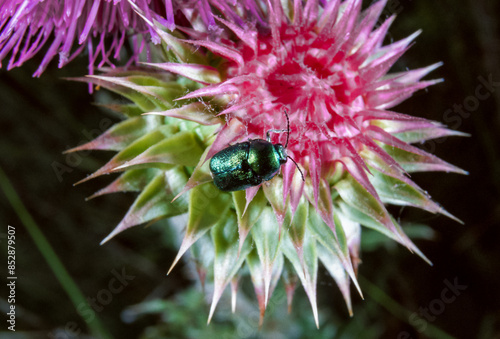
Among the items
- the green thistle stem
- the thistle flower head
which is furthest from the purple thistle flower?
the green thistle stem

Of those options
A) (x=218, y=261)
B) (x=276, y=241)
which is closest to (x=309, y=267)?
(x=276, y=241)

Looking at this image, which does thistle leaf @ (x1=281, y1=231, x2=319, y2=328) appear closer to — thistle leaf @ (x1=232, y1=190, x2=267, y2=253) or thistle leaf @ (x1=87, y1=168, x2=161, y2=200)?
thistle leaf @ (x1=232, y1=190, x2=267, y2=253)

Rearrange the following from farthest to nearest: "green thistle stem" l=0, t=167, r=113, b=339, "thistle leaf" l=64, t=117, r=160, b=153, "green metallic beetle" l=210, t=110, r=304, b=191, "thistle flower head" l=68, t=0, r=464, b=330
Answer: "green thistle stem" l=0, t=167, r=113, b=339
"thistle leaf" l=64, t=117, r=160, b=153
"thistle flower head" l=68, t=0, r=464, b=330
"green metallic beetle" l=210, t=110, r=304, b=191

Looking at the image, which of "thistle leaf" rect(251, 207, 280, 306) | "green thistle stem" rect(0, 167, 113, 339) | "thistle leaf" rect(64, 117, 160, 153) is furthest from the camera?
"green thistle stem" rect(0, 167, 113, 339)

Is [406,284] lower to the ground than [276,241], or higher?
lower

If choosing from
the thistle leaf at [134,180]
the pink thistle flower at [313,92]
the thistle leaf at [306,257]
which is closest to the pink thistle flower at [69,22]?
the pink thistle flower at [313,92]

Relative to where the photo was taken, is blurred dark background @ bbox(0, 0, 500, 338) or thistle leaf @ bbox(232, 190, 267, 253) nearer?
thistle leaf @ bbox(232, 190, 267, 253)

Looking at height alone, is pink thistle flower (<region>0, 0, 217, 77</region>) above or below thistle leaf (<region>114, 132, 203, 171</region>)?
above

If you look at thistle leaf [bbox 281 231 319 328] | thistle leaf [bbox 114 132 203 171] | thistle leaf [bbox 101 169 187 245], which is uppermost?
thistle leaf [bbox 114 132 203 171]

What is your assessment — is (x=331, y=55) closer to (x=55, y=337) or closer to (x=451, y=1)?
(x=451, y=1)
